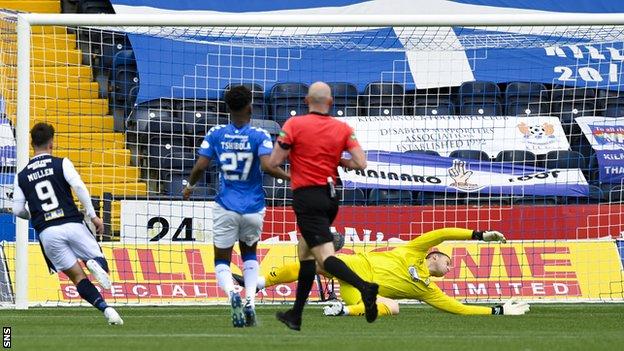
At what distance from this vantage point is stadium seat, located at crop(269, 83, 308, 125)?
18141mm

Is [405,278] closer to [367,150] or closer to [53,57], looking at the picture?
[367,150]

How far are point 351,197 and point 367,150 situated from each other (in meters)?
0.63

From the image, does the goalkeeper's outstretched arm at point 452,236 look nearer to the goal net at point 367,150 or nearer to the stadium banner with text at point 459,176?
the goal net at point 367,150

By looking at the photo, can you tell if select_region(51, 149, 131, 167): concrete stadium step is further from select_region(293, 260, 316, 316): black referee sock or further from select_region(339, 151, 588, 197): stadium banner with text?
select_region(293, 260, 316, 316): black referee sock

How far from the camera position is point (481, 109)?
18.2 m

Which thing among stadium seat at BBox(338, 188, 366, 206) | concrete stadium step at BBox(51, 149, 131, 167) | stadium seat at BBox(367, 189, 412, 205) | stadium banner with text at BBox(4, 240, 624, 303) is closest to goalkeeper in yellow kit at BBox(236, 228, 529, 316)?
stadium banner with text at BBox(4, 240, 624, 303)

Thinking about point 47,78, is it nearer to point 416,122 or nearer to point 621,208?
point 416,122

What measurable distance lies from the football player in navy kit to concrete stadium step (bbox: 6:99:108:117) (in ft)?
18.7

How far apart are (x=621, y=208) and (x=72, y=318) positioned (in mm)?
7273

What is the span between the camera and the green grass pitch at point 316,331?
9547 millimetres

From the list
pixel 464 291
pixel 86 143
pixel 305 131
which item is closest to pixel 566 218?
pixel 464 291

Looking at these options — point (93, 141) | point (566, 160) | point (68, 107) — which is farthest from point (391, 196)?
point (68, 107)

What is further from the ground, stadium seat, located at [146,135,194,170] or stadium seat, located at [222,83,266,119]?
stadium seat, located at [222,83,266,119]

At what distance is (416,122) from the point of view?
17.8 meters
